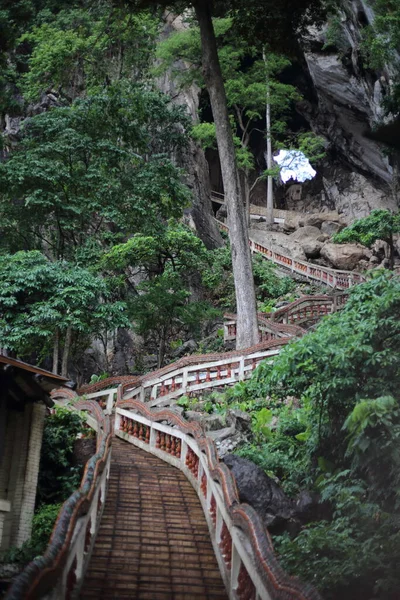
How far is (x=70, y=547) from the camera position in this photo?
22.5 feet

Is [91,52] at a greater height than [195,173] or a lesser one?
lesser

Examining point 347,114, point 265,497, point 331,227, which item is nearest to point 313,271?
point 331,227

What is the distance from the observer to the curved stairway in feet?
25.5

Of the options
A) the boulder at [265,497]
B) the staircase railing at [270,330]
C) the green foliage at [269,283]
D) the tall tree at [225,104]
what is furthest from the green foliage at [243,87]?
the boulder at [265,497]

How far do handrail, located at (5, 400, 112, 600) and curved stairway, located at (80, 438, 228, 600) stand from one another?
0.22 meters

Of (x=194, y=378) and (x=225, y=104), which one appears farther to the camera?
(x=225, y=104)

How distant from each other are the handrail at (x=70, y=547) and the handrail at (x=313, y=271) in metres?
22.7

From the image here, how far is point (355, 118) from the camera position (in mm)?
35188

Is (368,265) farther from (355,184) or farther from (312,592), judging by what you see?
(312,592)

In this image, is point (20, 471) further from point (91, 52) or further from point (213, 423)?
point (91, 52)


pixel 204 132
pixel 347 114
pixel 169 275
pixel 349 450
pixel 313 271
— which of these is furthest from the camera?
pixel 347 114

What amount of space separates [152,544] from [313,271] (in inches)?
1021

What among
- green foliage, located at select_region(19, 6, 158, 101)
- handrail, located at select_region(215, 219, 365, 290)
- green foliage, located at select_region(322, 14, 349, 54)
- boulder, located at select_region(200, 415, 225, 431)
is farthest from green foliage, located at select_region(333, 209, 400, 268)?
boulder, located at select_region(200, 415, 225, 431)

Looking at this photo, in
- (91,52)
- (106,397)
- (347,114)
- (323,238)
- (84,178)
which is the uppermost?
(347,114)
